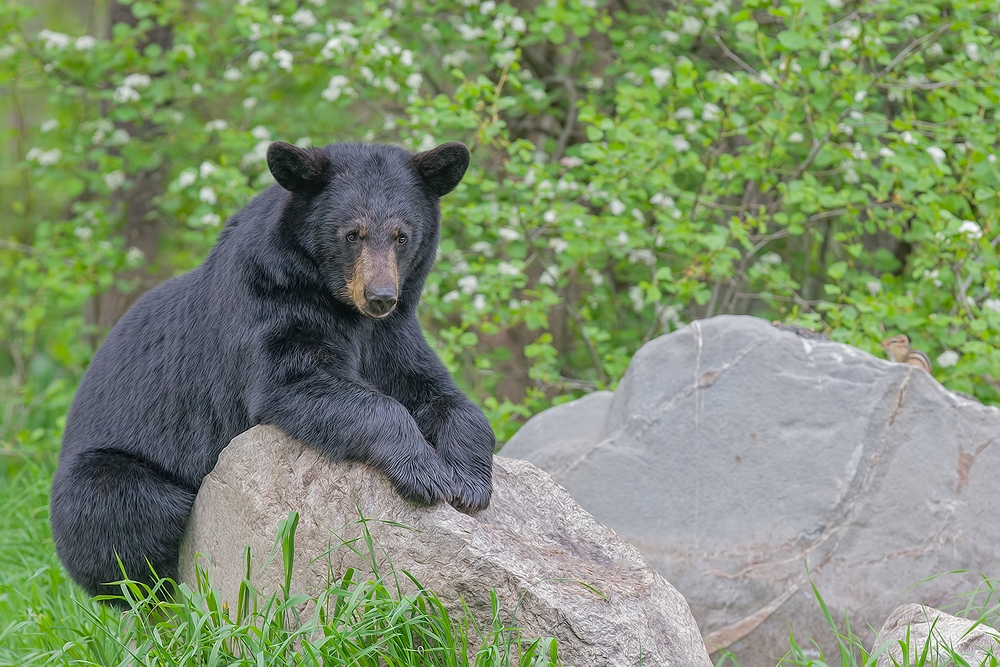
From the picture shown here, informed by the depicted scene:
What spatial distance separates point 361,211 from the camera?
352cm

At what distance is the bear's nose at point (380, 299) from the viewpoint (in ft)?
10.9

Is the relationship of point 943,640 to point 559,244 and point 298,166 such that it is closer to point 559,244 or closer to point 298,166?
point 298,166

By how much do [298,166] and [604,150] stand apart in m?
2.59

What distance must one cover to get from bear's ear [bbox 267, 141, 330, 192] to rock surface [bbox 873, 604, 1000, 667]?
2452 millimetres

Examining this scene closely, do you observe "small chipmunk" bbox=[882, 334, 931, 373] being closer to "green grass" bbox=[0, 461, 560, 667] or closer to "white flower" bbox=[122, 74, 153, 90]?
"green grass" bbox=[0, 461, 560, 667]

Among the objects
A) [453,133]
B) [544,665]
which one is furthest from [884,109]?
[544,665]

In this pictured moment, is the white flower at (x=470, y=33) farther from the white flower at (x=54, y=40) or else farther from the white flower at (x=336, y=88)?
the white flower at (x=54, y=40)

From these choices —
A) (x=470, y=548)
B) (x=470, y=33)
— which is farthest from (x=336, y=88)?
(x=470, y=548)

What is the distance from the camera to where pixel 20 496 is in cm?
614

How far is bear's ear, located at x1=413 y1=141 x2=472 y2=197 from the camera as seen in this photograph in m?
3.72

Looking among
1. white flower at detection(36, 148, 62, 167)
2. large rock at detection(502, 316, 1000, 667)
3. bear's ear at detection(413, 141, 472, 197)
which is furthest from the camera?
white flower at detection(36, 148, 62, 167)

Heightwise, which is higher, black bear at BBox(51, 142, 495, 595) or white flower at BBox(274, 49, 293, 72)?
white flower at BBox(274, 49, 293, 72)

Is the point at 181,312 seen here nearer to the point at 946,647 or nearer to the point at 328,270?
the point at 328,270

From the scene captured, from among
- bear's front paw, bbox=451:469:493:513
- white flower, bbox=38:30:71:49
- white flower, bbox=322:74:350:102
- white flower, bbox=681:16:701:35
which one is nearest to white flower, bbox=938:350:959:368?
white flower, bbox=681:16:701:35
